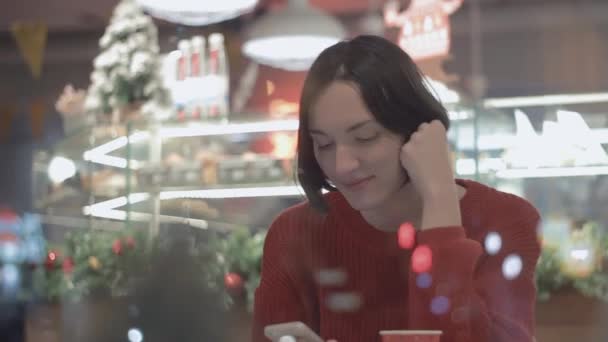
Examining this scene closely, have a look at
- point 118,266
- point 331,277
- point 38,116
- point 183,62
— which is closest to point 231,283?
point 118,266

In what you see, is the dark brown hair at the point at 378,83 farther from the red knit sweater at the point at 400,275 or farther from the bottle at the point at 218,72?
the bottle at the point at 218,72

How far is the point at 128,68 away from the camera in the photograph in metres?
4.43

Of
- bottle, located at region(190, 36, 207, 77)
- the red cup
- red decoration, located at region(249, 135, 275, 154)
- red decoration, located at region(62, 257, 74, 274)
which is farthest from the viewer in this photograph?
bottle, located at region(190, 36, 207, 77)

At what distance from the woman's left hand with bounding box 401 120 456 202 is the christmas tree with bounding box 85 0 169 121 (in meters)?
3.33

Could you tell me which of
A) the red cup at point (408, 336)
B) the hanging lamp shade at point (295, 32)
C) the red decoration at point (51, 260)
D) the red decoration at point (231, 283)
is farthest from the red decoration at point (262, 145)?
the red cup at point (408, 336)

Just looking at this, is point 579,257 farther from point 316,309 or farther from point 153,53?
point 153,53

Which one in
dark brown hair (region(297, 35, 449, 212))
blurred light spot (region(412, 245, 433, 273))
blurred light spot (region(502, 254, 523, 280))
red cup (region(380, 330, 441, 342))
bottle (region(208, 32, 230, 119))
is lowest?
red cup (region(380, 330, 441, 342))

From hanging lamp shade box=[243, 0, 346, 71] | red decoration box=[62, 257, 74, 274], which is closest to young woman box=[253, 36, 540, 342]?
red decoration box=[62, 257, 74, 274]

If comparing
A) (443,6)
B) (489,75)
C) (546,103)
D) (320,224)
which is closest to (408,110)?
(320,224)

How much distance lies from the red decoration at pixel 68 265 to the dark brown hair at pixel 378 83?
164cm

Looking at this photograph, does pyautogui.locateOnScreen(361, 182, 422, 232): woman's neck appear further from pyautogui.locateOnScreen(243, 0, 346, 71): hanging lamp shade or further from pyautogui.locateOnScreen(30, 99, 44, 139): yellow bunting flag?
pyautogui.locateOnScreen(30, 99, 44, 139): yellow bunting flag

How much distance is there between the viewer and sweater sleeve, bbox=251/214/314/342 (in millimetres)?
870

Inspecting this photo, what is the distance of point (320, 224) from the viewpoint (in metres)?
0.88

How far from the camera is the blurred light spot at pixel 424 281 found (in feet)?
2.46
